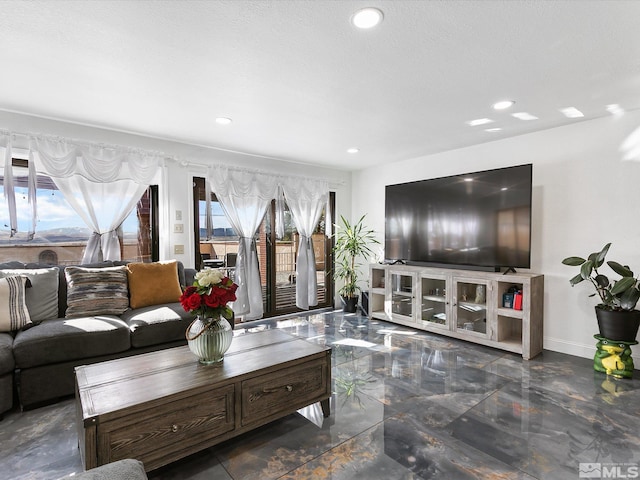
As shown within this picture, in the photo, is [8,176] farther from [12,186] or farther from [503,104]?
[503,104]

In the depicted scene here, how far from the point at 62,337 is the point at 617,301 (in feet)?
15.3

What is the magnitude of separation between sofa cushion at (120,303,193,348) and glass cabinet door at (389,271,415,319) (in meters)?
2.74

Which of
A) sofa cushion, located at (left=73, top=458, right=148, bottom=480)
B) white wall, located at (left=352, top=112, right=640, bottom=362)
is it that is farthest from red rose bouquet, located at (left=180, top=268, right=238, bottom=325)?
white wall, located at (left=352, top=112, right=640, bottom=362)

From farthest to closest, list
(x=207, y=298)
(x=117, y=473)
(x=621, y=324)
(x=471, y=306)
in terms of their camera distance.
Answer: (x=471, y=306) → (x=621, y=324) → (x=207, y=298) → (x=117, y=473)

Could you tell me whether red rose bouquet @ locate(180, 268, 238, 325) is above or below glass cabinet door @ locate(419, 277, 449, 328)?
above

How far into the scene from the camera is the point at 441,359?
3338 mm

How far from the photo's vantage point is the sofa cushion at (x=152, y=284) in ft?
10.7

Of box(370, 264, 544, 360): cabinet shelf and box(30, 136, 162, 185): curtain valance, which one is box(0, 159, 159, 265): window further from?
box(370, 264, 544, 360): cabinet shelf

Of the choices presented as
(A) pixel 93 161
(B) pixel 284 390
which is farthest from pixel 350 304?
(A) pixel 93 161

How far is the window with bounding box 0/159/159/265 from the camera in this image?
3.22 meters

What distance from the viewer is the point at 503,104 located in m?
2.87

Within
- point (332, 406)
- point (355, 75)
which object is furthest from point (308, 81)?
point (332, 406)

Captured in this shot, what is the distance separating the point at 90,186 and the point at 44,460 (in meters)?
2.55

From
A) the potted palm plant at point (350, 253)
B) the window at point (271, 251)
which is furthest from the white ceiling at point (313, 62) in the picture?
the potted palm plant at point (350, 253)
